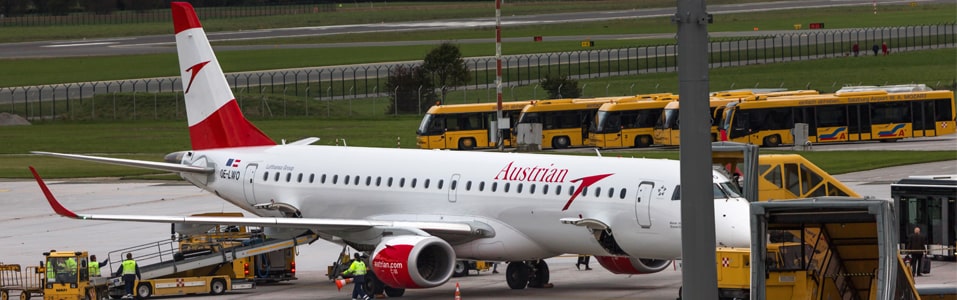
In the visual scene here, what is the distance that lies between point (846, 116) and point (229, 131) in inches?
1807

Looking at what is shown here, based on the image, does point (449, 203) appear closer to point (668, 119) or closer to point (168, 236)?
point (168, 236)

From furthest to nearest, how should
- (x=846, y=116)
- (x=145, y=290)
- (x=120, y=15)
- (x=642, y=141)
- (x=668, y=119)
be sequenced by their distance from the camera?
1. (x=120, y=15)
2. (x=642, y=141)
3. (x=668, y=119)
4. (x=846, y=116)
5. (x=145, y=290)

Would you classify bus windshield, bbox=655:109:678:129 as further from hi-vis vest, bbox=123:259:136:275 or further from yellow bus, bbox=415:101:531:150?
hi-vis vest, bbox=123:259:136:275

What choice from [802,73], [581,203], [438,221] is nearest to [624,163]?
[581,203]

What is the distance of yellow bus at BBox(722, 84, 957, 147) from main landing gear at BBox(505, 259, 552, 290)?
45814 mm

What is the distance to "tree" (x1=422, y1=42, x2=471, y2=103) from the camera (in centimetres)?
10794

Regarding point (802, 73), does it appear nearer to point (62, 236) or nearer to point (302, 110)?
point (302, 110)

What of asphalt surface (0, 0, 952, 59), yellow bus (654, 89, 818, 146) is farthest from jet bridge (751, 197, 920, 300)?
asphalt surface (0, 0, 952, 59)

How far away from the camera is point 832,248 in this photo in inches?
959

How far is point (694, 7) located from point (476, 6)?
610 ft

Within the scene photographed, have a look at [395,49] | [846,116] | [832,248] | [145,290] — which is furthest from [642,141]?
[832,248]

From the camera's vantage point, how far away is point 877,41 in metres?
130

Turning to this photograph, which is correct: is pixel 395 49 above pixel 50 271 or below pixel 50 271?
above

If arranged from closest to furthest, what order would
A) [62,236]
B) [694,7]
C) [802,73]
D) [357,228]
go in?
[694,7]
[357,228]
[62,236]
[802,73]
